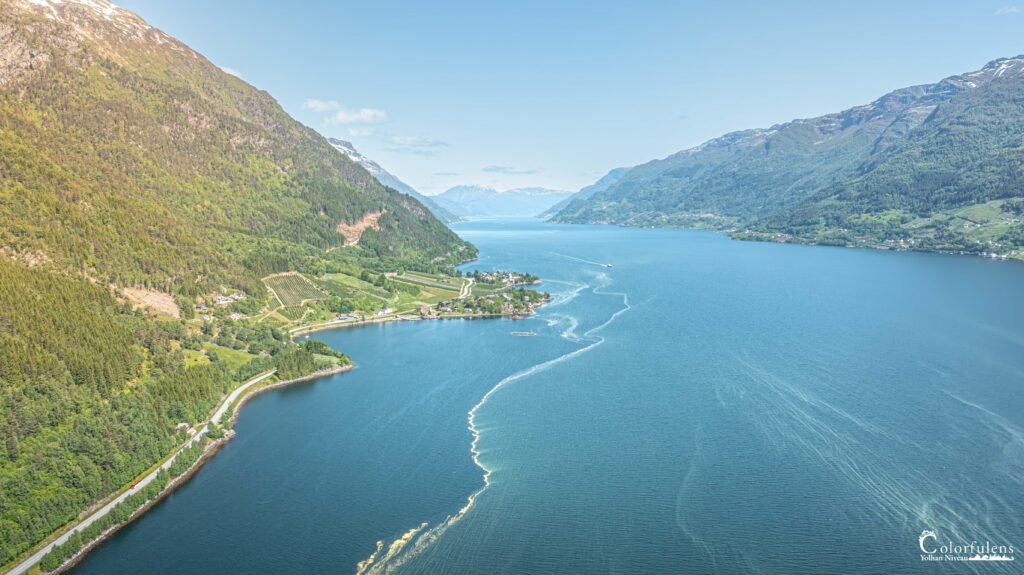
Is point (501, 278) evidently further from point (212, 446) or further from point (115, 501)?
point (115, 501)

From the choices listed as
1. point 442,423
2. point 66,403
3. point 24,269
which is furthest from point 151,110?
point 442,423

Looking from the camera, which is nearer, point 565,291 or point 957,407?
point 957,407

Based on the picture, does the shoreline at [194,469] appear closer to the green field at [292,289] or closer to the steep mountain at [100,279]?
the steep mountain at [100,279]

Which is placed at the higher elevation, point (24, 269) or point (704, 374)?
point (24, 269)

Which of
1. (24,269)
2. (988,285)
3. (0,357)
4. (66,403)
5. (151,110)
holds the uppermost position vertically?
(151,110)

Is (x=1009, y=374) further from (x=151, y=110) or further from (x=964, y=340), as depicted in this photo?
(x=151, y=110)

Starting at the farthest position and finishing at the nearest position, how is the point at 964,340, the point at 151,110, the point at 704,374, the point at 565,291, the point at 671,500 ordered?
the point at 151,110 → the point at 565,291 → the point at 964,340 → the point at 704,374 → the point at 671,500

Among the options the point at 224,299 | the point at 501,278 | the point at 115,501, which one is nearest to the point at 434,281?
the point at 501,278

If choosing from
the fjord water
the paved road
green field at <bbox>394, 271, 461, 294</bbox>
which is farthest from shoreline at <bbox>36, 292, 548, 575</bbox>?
green field at <bbox>394, 271, 461, 294</bbox>
